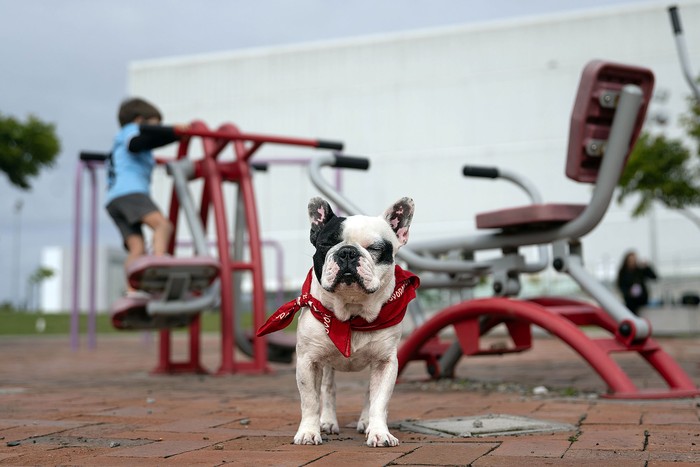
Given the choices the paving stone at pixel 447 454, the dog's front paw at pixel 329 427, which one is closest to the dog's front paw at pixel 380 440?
the paving stone at pixel 447 454

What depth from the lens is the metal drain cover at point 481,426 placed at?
316 centimetres

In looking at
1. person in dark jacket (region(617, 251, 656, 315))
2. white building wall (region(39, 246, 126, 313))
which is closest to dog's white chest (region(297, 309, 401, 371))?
person in dark jacket (region(617, 251, 656, 315))

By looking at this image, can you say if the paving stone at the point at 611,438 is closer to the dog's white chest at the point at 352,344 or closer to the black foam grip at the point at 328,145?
the dog's white chest at the point at 352,344

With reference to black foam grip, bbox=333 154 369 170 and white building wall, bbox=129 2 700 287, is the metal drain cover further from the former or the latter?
white building wall, bbox=129 2 700 287

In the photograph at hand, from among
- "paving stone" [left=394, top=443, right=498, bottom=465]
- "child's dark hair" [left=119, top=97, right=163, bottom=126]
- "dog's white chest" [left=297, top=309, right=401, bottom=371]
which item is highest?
"child's dark hair" [left=119, top=97, right=163, bottom=126]

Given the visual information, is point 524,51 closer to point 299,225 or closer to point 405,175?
point 405,175

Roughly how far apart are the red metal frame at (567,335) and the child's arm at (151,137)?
87.5 inches

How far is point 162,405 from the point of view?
4.34 metres

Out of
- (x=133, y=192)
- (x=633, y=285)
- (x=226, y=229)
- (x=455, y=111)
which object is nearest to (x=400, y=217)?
(x=226, y=229)

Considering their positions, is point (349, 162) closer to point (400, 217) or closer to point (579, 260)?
point (579, 260)

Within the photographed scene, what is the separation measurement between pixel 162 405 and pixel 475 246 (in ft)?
6.92

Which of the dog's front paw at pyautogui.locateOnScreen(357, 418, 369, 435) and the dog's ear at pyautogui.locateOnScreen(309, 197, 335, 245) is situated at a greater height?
the dog's ear at pyautogui.locateOnScreen(309, 197, 335, 245)

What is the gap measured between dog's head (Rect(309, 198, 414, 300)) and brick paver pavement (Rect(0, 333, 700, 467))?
1.83 feet

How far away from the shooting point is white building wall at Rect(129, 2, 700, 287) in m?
36.6
